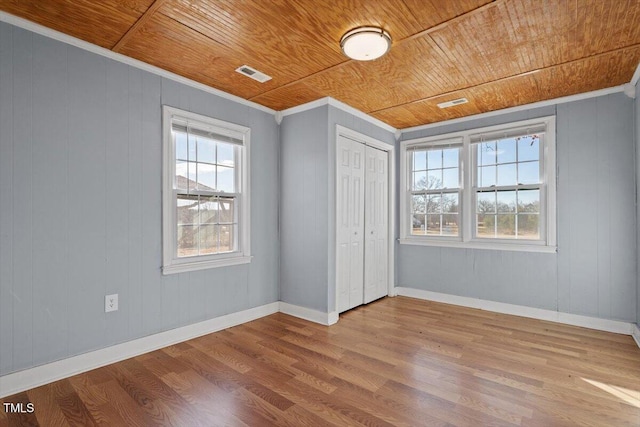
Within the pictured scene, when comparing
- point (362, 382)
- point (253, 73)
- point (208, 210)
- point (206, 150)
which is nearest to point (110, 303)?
Result: point (208, 210)

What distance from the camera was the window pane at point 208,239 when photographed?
3528 mm

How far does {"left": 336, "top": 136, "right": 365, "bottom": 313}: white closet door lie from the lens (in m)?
4.04

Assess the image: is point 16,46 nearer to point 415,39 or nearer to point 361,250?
point 415,39

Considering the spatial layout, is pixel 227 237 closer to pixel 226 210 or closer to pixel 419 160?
pixel 226 210

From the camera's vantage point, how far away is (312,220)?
399 centimetres

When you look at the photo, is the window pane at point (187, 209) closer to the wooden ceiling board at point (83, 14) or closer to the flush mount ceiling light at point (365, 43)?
the wooden ceiling board at point (83, 14)

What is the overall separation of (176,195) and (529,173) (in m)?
4.14

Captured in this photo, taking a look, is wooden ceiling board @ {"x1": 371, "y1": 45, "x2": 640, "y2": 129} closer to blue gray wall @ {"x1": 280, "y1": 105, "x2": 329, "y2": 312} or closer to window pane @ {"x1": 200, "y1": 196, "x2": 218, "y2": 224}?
blue gray wall @ {"x1": 280, "y1": 105, "x2": 329, "y2": 312}

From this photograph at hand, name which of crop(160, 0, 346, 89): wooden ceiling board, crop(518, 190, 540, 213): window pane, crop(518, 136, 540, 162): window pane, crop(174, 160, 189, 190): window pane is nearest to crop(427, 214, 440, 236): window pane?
crop(518, 190, 540, 213): window pane

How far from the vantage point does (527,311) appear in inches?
160

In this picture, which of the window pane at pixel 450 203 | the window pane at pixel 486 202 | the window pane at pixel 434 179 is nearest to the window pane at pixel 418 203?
the window pane at pixel 434 179

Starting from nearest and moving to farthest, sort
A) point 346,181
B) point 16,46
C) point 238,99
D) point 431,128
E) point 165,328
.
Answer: point 16,46, point 165,328, point 238,99, point 346,181, point 431,128

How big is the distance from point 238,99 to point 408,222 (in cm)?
306

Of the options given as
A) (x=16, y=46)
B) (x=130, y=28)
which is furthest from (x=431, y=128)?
(x=16, y=46)
